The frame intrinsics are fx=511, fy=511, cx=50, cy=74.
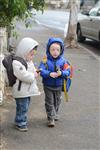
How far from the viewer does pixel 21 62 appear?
672 centimetres

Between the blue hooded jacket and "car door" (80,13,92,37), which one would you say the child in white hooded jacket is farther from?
"car door" (80,13,92,37)

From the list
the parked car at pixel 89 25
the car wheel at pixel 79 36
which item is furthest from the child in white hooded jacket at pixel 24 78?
the car wheel at pixel 79 36

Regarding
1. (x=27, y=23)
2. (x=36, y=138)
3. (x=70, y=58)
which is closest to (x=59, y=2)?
(x=70, y=58)

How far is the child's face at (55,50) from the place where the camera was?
7.09 meters

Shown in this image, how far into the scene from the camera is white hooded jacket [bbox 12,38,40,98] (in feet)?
21.9

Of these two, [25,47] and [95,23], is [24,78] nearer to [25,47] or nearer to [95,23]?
[25,47]

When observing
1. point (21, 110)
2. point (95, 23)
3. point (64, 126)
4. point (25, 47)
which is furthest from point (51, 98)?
point (95, 23)

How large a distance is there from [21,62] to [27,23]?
10.7 ft

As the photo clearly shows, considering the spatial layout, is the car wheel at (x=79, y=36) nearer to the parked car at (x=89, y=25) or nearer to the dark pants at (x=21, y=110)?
the parked car at (x=89, y=25)

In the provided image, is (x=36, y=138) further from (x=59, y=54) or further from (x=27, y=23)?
(x=27, y=23)

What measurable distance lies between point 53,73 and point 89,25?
1047 centimetres

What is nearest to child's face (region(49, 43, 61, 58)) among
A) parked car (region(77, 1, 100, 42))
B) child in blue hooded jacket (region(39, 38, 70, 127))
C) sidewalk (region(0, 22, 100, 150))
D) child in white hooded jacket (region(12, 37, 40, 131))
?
child in blue hooded jacket (region(39, 38, 70, 127))

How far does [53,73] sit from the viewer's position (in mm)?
7035

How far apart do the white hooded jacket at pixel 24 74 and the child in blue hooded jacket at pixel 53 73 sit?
10.9 inches
